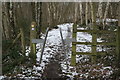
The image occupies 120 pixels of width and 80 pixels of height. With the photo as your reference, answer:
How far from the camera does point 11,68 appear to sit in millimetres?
8117

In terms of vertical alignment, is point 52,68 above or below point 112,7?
below

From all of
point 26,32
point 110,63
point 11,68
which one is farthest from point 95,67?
point 26,32

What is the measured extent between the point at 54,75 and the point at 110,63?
2.37m

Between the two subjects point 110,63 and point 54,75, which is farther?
point 110,63

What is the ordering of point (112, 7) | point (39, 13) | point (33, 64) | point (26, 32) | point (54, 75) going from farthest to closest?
point (112, 7)
point (26, 32)
point (39, 13)
point (33, 64)
point (54, 75)

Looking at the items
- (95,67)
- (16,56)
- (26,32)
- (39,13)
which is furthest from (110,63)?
(26,32)

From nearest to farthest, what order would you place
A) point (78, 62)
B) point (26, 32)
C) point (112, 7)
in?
point (78, 62) < point (26, 32) < point (112, 7)

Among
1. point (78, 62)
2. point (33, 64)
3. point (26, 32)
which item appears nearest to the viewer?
point (33, 64)

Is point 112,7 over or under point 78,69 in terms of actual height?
over

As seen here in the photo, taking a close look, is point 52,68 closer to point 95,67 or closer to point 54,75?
point 54,75

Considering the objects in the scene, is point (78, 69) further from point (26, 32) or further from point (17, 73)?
point (26, 32)

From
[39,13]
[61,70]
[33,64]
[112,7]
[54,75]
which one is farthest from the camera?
[112,7]

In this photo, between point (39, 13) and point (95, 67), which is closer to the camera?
point (95, 67)

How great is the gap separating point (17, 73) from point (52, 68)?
4.16 feet
